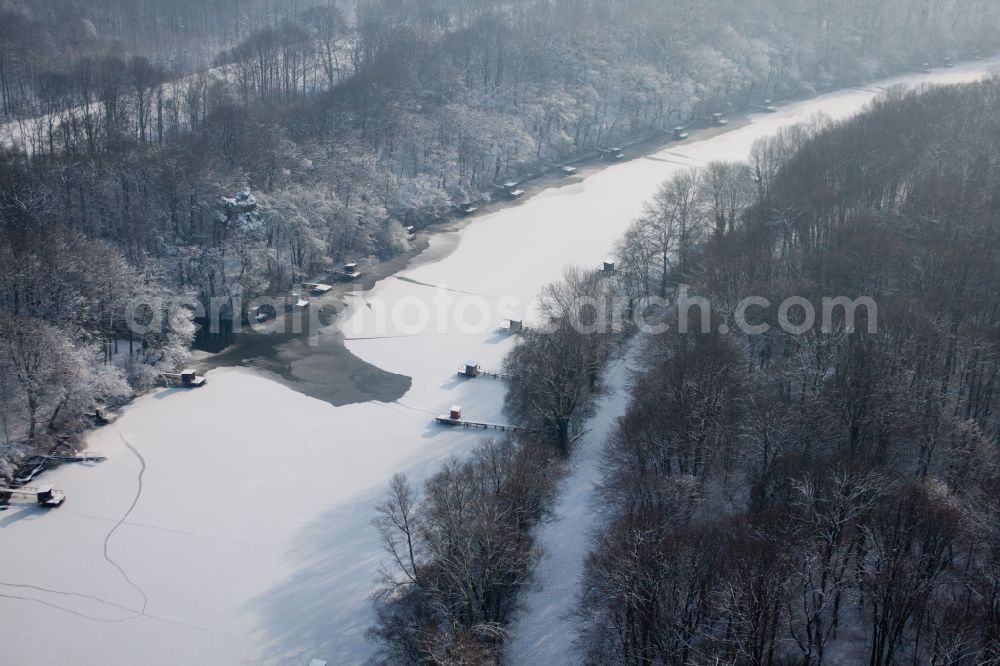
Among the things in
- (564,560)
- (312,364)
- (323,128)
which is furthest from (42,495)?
(323,128)

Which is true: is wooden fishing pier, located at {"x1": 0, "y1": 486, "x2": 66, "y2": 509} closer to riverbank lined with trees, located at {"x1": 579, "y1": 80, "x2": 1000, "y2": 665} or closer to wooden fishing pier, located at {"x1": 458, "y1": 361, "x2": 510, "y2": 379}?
wooden fishing pier, located at {"x1": 458, "y1": 361, "x2": 510, "y2": 379}

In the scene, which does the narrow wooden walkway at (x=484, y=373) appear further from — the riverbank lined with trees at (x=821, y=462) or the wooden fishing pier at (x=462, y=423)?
the riverbank lined with trees at (x=821, y=462)

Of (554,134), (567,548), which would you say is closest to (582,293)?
(567,548)

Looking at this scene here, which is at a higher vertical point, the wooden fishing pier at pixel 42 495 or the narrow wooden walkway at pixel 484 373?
the narrow wooden walkway at pixel 484 373

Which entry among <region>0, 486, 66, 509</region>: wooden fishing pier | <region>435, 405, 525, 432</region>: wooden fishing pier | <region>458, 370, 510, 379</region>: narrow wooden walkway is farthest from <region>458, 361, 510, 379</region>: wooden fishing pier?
<region>0, 486, 66, 509</region>: wooden fishing pier

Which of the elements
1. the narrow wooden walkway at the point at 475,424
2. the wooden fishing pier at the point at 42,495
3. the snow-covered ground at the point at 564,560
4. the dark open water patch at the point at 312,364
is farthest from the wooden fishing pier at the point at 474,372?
the wooden fishing pier at the point at 42,495

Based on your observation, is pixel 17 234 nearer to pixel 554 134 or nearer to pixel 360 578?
pixel 360 578
